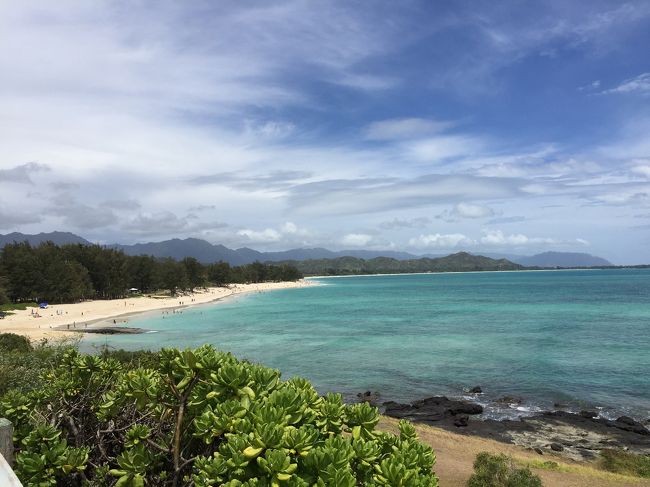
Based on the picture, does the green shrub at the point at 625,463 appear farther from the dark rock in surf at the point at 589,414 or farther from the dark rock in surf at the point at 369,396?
the dark rock in surf at the point at 369,396

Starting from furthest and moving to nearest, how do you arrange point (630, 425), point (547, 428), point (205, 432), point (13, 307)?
point (13, 307)
point (547, 428)
point (630, 425)
point (205, 432)

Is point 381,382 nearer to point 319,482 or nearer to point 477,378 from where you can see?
point 477,378

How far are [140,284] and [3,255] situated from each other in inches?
1481

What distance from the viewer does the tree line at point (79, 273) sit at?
69.8 m

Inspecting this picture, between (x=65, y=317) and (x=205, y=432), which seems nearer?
(x=205, y=432)

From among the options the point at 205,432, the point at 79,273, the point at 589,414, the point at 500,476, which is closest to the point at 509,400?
the point at 589,414

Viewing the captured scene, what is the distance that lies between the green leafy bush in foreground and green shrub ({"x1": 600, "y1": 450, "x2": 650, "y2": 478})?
602 inches

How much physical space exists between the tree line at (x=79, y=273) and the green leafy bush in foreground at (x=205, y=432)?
66.1 meters

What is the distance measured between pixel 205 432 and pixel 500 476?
37.5 ft

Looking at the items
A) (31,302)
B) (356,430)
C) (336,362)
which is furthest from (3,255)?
(356,430)

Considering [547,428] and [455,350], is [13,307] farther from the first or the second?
[547,428]

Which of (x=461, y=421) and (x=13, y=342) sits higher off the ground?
(x=13, y=342)

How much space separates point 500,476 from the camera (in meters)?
12.3

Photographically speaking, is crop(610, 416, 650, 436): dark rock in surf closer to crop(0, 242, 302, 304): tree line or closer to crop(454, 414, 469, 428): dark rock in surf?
crop(454, 414, 469, 428): dark rock in surf
